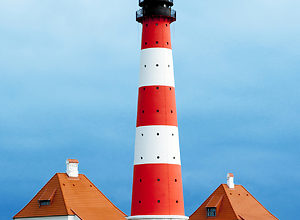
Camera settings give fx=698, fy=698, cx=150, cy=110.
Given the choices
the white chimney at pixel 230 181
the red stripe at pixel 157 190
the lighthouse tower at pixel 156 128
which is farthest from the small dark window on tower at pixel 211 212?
the red stripe at pixel 157 190

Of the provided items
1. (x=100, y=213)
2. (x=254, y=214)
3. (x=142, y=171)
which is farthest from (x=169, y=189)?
(x=254, y=214)

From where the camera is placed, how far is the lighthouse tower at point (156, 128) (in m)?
69.1

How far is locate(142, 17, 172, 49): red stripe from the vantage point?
234 ft

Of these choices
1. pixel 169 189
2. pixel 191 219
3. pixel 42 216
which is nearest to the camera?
pixel 169 189

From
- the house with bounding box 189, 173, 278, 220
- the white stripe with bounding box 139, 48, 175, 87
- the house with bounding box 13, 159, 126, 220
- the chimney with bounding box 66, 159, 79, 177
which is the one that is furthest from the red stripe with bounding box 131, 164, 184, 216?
the house with bounding box 189, 173, 278, 220

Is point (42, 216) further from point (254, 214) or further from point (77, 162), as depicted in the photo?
point (254, 214)

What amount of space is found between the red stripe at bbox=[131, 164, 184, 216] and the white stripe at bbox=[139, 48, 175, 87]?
28.1 ft

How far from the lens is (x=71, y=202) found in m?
73.8

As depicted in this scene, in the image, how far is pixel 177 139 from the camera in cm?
7094

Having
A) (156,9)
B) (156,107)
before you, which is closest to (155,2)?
(156,9)

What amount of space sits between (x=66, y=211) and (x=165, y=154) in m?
12.1

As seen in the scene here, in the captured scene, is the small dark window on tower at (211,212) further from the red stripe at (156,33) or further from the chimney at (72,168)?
the red stripe at (156,33)

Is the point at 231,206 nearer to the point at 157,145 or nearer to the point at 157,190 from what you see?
the point at 157,190

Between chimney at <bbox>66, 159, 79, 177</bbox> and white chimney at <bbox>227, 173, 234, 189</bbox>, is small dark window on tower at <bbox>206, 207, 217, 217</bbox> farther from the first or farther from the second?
chimney at <bbox>66, 159, 79, 177</bbox>
